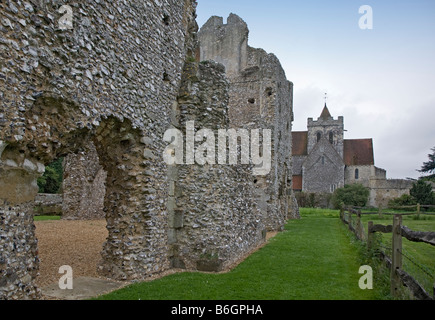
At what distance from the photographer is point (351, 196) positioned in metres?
40.1

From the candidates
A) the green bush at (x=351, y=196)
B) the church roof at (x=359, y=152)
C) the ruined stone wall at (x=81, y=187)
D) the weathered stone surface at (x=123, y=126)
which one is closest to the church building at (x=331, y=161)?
Result: the church roof at (x=359, y=152)

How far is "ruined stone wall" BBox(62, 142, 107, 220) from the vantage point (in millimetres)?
18531

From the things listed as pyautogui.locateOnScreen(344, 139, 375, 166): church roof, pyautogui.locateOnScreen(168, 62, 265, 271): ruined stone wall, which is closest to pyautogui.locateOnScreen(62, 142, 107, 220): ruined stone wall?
pyautogui.locateOnScreen(168, 62, 265, 271): ruined stone wall

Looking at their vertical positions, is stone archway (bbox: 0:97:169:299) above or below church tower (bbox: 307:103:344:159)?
below

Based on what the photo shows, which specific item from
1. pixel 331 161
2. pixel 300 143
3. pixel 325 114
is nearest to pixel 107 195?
pixel 331 161

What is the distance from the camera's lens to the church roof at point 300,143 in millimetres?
62125

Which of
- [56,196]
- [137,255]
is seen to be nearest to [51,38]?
[137,255]

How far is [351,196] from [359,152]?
22349 mm

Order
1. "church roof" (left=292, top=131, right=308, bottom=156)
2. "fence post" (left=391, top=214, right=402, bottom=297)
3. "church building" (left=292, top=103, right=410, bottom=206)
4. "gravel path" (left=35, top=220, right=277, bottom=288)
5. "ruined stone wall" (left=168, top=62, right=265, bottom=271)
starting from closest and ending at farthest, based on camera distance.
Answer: "fence post" (left=391, top=214, right=402, bottom=297) < "gravel path" (left=35, top=220, right=277, bottom=288) < "ruined stone wall" (left=168, top=62, right=265, bottom=271) < "church building" (left=292, top=103, right=410, bottom=206) < "church roof" (left=292, top=131, right=308, bottom=156)

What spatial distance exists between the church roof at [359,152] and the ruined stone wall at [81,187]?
47733mm

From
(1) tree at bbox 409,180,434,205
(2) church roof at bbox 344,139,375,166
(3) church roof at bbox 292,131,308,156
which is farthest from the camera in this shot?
(3) church roof at bbox 292,131,308,156

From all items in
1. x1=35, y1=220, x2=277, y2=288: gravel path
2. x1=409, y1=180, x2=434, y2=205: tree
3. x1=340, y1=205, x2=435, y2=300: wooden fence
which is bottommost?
x1=35, y1=220, x2=277, y2=288: gravel path

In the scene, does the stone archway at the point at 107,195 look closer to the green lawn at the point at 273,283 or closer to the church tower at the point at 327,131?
the green lawn at the point at 273,283

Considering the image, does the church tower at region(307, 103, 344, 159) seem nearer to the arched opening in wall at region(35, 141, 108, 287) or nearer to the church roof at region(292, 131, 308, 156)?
the church roof at region(292, 131, 308, 156)
